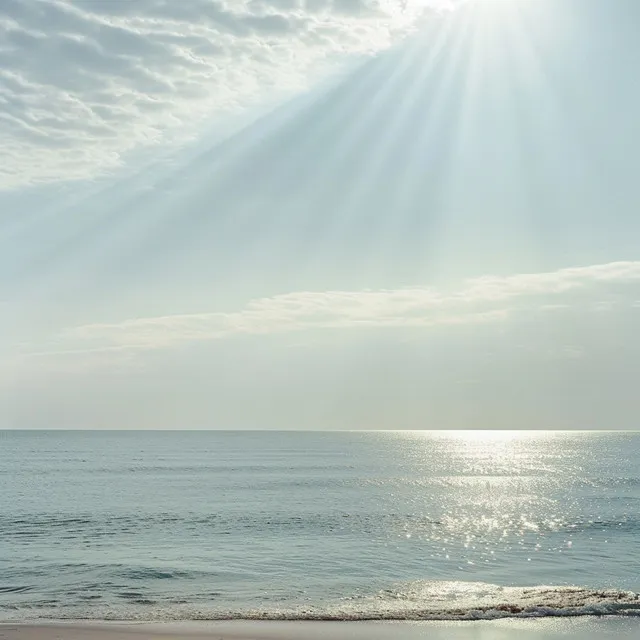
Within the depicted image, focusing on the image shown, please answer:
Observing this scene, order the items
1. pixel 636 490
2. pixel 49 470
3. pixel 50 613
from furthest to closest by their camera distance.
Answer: pixel 49 470
pixel 636 490
pixel 50 613

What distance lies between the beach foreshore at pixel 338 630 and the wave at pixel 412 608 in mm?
823

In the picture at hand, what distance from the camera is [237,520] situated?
53281 millimetres

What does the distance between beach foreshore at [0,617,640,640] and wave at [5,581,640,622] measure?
823mm

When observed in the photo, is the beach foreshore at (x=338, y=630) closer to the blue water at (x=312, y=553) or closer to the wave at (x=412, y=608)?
the wave at (x=412, y=608)

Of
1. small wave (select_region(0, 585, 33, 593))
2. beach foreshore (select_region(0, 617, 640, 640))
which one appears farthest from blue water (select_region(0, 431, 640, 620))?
beach foreshore (select_region(0, 617, 640, 640))

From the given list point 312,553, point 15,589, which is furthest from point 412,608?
point 15,589

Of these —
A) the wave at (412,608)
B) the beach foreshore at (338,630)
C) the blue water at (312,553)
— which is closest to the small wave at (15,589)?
the blue water at (312,553)

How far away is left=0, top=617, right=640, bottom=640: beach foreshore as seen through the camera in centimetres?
2120

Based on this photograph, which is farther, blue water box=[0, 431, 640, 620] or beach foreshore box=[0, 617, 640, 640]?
blue water box=[0, 431, 640, 620]

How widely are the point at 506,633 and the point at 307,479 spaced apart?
79241mm

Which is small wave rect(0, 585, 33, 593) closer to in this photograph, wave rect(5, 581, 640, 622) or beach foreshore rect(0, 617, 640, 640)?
wave rect(5, 581, 640, 622)

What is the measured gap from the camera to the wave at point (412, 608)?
24.3m

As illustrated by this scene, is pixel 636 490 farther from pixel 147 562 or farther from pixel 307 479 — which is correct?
pixel 147 562

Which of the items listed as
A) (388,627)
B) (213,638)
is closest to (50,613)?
(213,638)
